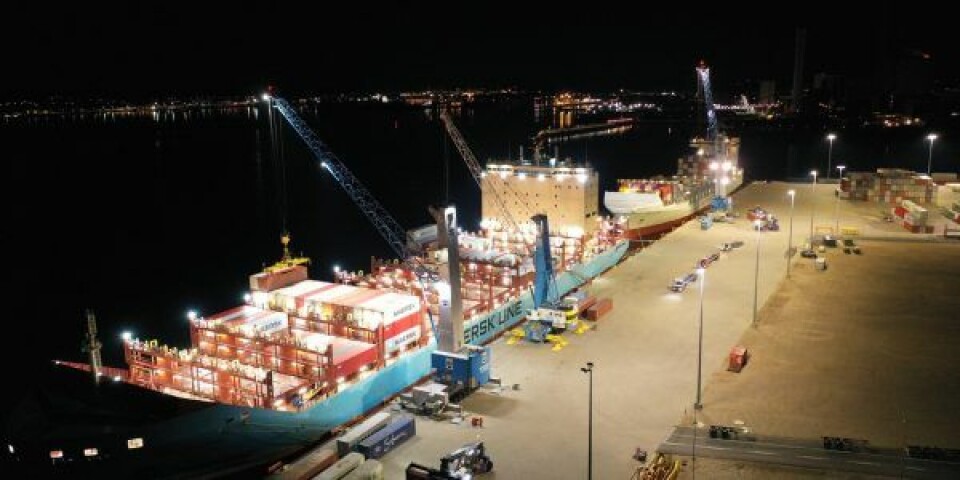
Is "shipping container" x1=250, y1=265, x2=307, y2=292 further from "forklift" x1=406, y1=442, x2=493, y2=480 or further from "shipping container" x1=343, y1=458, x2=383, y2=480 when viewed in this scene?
"forklift" x1=406, y1=442, x2=493, y2=480

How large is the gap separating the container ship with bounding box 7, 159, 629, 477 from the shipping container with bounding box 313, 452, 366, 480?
419cm

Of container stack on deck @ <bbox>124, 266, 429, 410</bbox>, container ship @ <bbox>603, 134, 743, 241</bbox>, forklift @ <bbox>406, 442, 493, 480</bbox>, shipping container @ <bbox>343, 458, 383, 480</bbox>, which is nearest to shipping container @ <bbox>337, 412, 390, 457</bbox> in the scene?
shipping container @ <bbox>343, 458, 383, 480</bbox>

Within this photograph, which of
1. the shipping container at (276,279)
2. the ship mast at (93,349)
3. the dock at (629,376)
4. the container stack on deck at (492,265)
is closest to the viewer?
the dock at (629,376)

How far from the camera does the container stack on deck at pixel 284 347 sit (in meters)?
25.4

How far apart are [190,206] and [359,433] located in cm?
6904

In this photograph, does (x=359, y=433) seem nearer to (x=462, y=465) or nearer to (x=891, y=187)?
(x=462, y=465)

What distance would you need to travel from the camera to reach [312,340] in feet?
94.6

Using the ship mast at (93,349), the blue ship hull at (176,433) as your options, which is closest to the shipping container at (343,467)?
the blue ship hull at (176,433)

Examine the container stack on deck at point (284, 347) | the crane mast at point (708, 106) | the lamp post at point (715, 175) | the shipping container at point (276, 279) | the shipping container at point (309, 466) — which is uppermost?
the crane mast at point (708, 106)

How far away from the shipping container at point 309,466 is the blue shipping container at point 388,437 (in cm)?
96

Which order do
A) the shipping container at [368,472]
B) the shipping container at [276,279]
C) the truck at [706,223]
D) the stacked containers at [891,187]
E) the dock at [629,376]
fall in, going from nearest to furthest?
the shipping container at [368,472] → the dock at [629,376] → the shipping container at [276,279] → the truck at [706,223] → the stacked containers at [891,187]

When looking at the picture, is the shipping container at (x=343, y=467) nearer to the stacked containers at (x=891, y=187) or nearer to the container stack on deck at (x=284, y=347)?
the container stack on deck at (x=284, y=347)

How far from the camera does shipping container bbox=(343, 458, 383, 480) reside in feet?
63.3

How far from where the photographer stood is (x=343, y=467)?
64.7ft
